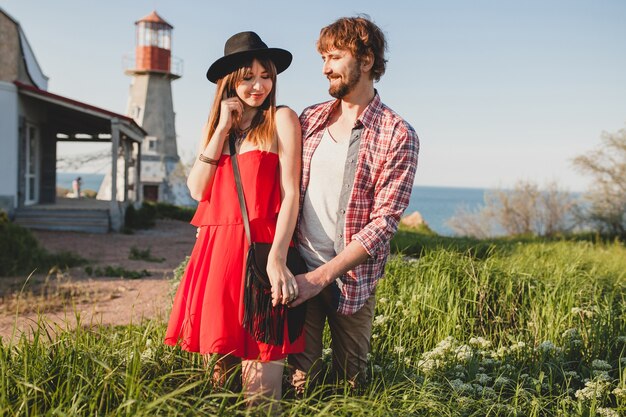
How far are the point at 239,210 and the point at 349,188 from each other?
49 cm

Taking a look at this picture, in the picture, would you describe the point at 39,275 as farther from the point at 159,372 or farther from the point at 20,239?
the point at 159,372

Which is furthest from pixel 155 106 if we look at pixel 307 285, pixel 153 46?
pixel 307 285

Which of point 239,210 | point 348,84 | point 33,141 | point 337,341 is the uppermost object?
point 33,141

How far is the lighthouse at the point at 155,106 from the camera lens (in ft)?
113

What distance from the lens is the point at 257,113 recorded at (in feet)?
9.05

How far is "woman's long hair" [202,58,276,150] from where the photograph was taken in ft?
8.77

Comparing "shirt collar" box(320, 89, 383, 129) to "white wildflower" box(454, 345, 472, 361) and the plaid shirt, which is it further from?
"white wildflower" box(454, 345, 472, 361)

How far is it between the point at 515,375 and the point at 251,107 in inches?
88.2

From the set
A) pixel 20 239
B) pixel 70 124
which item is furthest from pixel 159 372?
pixel 70 124

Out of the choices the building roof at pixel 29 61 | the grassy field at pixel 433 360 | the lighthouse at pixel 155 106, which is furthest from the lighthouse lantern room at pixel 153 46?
the grassy field at pixel 433 360

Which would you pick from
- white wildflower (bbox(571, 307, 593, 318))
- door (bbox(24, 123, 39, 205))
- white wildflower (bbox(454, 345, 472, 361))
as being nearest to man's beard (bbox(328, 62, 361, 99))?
white wildflower (bbox(454, 345, 472, 361))

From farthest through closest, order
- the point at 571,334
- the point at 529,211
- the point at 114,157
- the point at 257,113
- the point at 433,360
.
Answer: the point at 529,211, the point at 114,157, the point at 571,334, the point at 433,360, the point at 257,113

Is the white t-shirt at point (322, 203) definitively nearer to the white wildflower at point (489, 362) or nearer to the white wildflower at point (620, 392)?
the white wildflower at point (489, 362)

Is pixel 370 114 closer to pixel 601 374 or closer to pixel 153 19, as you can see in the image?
pixel 601 374
